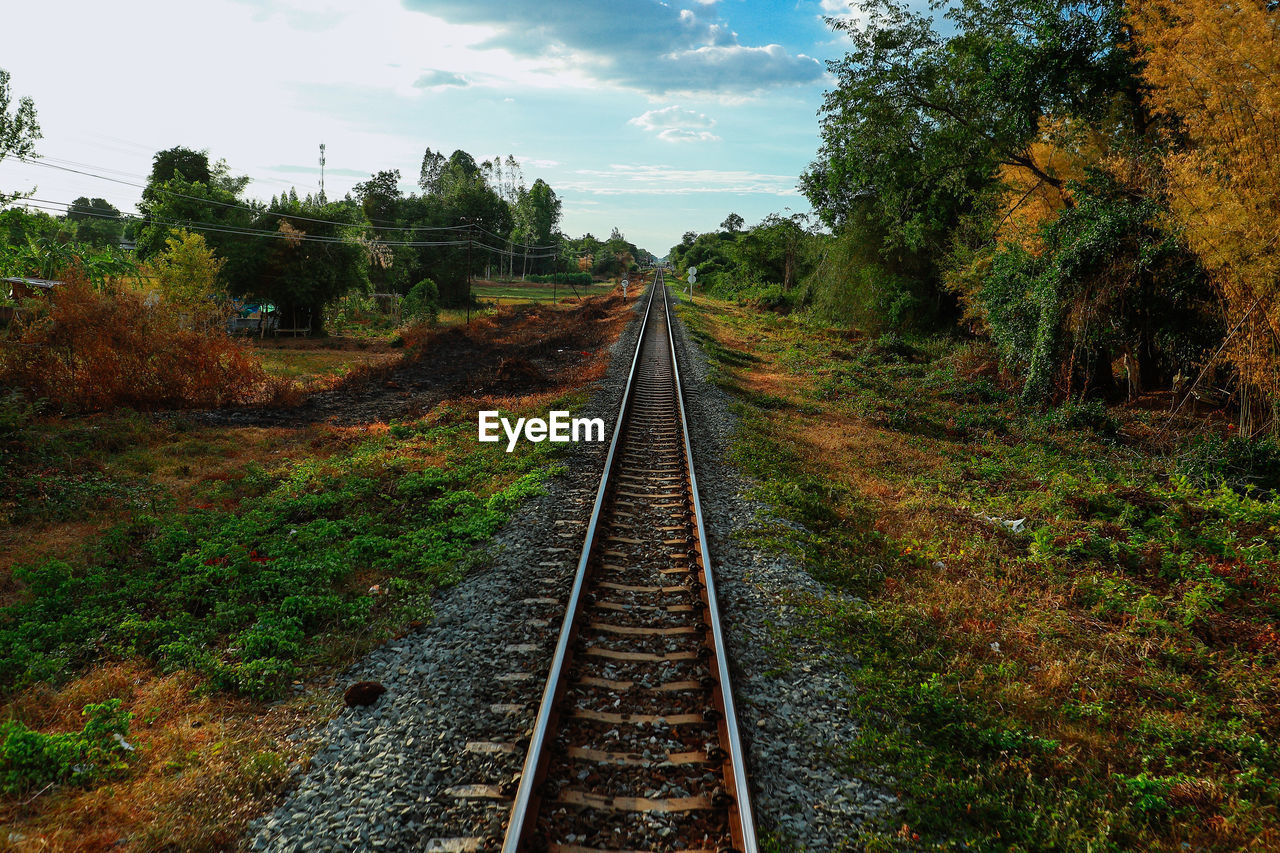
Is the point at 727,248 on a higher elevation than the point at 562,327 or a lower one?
higher

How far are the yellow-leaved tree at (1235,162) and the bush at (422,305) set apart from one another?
32.9 metres

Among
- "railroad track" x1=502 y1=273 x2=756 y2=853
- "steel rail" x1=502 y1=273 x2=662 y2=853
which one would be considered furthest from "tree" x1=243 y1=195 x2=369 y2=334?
"railroad track" x1=502 y1=273 x2=756 y2=853

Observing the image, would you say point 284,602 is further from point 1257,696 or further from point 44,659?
point 1257,696

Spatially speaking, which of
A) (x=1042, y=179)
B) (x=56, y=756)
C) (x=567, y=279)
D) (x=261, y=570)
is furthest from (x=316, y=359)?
(x=567, y=279)

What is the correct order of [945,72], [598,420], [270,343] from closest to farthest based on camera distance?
[598,420] → [945,72] → [270,343]

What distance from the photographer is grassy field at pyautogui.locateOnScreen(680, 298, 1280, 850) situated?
12.3ft

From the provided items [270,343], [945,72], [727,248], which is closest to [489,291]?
[727,248]

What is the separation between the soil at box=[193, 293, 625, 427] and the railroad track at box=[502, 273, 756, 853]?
9589 mm

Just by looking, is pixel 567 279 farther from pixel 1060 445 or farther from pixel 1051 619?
pixel 1051 619

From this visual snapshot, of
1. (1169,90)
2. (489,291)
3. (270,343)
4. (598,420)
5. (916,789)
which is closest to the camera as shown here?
(916,789)

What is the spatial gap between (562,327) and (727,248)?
93.0 feet

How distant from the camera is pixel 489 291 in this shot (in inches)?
2717

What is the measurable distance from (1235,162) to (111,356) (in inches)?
814

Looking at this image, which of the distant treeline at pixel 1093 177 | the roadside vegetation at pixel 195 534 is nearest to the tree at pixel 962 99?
the distant treeline at pixel 1093 177
